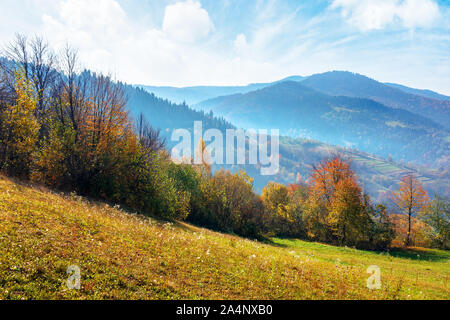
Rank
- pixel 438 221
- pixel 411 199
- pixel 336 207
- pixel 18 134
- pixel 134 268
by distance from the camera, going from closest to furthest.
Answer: pixel 134 268, pixel 18 134, pixel 336 207, pixel 438 221, pixel 411 199

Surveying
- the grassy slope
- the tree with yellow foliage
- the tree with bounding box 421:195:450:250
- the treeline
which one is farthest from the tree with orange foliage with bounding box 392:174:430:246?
the tree with yellow foliage

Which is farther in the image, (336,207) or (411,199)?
(411,199)

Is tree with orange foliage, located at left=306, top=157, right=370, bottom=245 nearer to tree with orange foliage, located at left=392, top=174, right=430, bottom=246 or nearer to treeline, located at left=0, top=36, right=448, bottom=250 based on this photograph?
treeline, located at left=0, top=36, right=448, bottom=250

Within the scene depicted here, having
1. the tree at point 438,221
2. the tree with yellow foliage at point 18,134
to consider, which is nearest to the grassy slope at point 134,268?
the tree with yellow foliage at point 18,134

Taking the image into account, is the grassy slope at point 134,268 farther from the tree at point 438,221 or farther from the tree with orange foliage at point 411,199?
the tree at point 438,221

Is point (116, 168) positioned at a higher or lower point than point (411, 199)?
higher

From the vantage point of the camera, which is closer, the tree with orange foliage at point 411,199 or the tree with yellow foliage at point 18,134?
the tree with yellow foliage at point 18,134

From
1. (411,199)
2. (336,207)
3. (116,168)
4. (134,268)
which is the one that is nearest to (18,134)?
(116,168)

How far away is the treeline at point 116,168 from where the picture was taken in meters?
25.7

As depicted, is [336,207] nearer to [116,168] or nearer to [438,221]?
[438,221]

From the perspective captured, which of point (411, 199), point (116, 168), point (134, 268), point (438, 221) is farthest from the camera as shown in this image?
point (411, 199)

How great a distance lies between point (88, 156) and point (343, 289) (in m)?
29.1

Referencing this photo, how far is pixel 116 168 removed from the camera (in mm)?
30984
